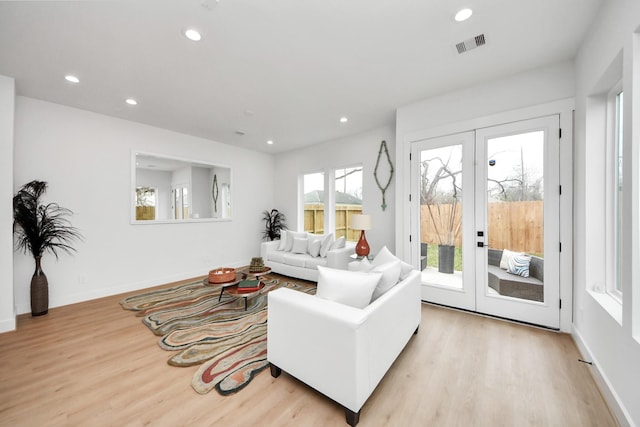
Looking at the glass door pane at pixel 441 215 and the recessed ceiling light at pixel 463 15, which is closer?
the recessed ceiling light at pixel 463 15

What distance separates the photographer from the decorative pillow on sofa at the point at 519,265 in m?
2.77

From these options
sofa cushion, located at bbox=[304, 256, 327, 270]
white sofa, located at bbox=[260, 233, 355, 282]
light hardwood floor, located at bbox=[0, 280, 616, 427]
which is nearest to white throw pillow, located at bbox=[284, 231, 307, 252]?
white sofa, located at bbox=[260, 233, 355, 282]

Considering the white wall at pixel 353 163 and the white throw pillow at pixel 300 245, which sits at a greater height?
the white wall at pixel 353 163

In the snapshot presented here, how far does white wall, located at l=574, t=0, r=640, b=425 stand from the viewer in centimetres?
144

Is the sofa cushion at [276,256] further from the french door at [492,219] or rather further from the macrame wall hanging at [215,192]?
the french door at [492,219]

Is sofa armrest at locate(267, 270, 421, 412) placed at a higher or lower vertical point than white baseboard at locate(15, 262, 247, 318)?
higher

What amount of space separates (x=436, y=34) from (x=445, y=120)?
1268 mm

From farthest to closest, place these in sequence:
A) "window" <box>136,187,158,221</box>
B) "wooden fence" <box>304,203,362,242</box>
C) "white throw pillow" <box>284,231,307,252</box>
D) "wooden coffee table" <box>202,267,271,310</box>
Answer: "wooden fence" <box>304,203,362,242</box> → "white throw pillow" <box>284,231,307,252</box> → "window" <box>136,187,158,221</box> → "wooden coffee table" <box>202,267,271,310</box>

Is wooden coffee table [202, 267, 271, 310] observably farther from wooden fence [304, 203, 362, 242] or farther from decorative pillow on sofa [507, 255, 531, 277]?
decorative pillow on sofa [507, 255, 531, 277]

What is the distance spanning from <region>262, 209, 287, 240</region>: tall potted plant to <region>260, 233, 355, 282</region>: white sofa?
897 mm

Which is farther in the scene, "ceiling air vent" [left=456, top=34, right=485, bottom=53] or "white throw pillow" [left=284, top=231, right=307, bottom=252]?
"white throw pillow" [left=284, top=231, right=307, bottom=252]

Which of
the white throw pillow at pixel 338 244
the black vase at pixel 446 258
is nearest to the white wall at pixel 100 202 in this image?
the white throw pillow at pixel 338 244

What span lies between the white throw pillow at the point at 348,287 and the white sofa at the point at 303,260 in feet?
6.94

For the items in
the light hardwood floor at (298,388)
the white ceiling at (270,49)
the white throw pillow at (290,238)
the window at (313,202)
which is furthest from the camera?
the window at (313,202)
